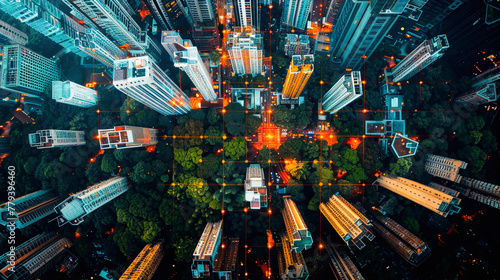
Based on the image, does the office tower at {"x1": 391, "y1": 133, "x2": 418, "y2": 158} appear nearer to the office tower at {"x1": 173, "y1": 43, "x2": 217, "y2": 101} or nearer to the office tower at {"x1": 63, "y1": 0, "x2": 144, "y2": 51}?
the office tower at {"x1": 173, "y1": 43, "x2": 217, "y2": 101}

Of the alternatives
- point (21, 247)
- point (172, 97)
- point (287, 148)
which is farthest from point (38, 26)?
point (287, 148)

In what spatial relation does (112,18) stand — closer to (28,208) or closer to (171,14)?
(171,14)

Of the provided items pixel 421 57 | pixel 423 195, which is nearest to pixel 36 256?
pixel 423 195

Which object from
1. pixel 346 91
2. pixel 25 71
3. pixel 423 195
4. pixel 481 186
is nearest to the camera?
pixel 346 91

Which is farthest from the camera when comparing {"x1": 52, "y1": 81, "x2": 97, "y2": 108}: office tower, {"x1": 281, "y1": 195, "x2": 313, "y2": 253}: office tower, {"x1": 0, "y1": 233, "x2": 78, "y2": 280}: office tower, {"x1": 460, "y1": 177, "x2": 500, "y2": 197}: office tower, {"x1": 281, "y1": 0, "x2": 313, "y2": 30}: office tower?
{"x1": 281, "y1": 0, "x2": 313, "y2": 30}: office tower

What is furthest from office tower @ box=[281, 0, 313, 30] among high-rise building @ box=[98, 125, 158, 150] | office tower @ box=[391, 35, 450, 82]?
high-rise building @ box=[98, 125, 158, 150]

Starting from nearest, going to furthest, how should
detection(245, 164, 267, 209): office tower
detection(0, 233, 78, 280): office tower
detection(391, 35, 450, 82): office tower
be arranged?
detection(391, 35, 450, 82): office tower
detection(245, 164, 267, 209): office tower
detection(0, 233, 78, 280): office tower

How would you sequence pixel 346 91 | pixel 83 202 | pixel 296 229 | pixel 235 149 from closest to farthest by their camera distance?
1. pixel 296 229
2. pixel 83 202
3. pixel 346 91
4. pixel 235 149
